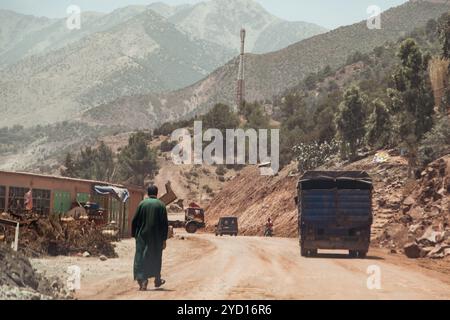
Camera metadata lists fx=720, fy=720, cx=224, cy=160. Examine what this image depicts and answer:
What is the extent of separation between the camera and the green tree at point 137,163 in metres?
107

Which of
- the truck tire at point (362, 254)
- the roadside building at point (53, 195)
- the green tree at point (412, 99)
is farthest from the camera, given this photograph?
the green tree at point (412, 99)

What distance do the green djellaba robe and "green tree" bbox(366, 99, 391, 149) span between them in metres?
38.7

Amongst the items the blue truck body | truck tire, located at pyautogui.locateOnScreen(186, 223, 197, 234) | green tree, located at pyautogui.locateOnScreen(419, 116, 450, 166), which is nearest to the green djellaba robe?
the blue truck body

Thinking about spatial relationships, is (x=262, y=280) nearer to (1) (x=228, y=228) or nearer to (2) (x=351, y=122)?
(2) (x=351, y=122)

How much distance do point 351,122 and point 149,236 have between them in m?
46.0

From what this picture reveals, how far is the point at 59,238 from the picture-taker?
2450 cm

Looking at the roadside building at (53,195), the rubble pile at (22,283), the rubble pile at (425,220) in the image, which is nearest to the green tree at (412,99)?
the rubble pile at (425,220)

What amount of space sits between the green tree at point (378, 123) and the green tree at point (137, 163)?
58726mm

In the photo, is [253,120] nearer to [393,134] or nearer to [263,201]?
[263,201]

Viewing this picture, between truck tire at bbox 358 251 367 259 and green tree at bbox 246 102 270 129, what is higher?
green tree at bbox 246 102 270 129

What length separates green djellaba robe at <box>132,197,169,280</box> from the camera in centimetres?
1361

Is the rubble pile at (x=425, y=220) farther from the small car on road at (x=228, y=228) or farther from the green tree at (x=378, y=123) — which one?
the small car on road at (x=228, y=228)

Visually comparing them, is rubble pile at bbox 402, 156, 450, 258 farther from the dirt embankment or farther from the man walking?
the dirt embankment

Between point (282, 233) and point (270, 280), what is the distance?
3891 centimetres
